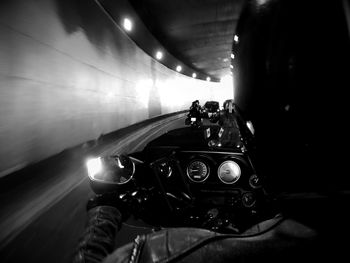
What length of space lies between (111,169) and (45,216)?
3.02 m

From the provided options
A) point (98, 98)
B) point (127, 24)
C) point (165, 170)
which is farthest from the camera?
point (127, 24)

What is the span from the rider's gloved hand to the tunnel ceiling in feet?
47.8

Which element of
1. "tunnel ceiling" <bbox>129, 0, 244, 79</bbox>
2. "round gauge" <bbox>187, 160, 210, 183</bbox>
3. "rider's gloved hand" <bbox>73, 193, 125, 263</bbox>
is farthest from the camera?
"tunnel ceiling" <bbox>129, 0, 244, 79</bbox>

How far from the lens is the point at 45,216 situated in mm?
4398

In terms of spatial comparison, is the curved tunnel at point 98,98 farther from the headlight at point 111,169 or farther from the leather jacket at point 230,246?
the headlight at point 111,169

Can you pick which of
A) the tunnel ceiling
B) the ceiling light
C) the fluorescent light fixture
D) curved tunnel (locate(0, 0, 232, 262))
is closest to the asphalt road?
curved tunnel (locate(0, 0, 232, 262))

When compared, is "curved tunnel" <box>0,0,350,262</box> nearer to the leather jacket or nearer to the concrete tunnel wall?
the concrete tunnel wall

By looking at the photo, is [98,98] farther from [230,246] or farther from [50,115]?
[230,246]


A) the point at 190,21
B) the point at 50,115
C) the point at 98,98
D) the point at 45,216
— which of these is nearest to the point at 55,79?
the point at 50,115

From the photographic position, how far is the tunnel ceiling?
50.8ft

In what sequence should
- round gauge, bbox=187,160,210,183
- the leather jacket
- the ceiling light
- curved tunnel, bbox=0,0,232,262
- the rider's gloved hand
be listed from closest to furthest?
1. the leather jacket
2. the rider's gloved hand
3. round gauge, bbox=187,160,210,183
4. curved tunnel, bbox=0,0,232,262
5. the ceiling light

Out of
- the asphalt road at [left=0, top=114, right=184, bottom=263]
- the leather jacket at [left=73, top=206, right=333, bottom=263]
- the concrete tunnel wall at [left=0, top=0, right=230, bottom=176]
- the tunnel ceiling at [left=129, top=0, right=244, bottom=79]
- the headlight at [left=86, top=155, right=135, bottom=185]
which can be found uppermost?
the tunnel ceiling at [left=129, top=0, right=244, bottom=79]

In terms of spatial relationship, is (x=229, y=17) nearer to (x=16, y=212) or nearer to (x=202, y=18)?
(x=202, y=18)

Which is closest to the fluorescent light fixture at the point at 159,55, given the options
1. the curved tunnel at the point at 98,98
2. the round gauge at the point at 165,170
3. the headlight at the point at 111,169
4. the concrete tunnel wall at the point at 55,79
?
the curved tunnel at the point at 98,98
